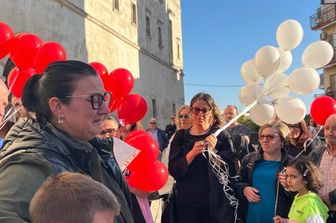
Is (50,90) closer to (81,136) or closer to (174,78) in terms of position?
(81,136)

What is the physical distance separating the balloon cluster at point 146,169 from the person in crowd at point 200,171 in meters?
0.53

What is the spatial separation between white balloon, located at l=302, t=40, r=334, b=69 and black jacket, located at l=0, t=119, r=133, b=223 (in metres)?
3.61

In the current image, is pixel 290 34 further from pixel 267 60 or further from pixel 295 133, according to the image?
pixel 295 133

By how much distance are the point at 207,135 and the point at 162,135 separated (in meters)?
7.13

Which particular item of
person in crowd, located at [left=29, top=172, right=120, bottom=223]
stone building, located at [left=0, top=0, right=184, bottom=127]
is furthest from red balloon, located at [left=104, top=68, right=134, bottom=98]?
stone building, located at [left=0, top=0, right=184, bottom=127]

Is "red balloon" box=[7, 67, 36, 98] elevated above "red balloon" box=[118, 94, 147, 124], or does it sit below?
above

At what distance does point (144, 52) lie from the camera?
23594mm

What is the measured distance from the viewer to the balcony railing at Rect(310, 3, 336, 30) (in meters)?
38.1

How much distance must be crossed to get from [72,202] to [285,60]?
170 inches

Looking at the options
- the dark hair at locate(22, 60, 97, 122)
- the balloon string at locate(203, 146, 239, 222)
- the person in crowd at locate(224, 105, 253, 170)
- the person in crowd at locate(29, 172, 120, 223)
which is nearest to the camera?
the person in crowd at locate(29, 172, 120, 223)

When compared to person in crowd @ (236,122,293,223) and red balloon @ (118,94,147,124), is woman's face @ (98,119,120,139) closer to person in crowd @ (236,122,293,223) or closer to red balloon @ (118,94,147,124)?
red balloon @ (118,94,147,124)

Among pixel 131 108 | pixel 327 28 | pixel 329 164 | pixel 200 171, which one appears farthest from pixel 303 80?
pixel 327 28

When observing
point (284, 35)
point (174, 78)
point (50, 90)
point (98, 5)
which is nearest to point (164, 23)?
point (174, 78)

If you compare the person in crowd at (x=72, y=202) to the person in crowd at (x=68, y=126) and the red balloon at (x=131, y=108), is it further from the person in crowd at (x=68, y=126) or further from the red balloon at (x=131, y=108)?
the red balloon at (x=131, y=108)
